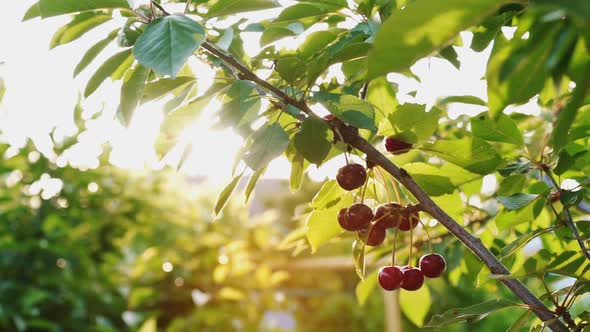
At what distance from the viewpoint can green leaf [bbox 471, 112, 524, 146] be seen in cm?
95

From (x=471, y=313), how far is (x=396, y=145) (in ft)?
0.73

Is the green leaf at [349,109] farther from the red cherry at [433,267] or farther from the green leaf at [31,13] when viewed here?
the green leaf at [31,13]

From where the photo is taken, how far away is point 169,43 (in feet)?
2.13

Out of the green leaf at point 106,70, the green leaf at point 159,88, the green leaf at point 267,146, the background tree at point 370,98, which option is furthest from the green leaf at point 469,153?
the green leaf at point 106,70

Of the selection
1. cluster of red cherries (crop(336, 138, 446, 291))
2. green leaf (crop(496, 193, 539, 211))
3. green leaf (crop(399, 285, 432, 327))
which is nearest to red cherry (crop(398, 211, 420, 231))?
cluster of red cherries (crop(336, 138, 446, 291))

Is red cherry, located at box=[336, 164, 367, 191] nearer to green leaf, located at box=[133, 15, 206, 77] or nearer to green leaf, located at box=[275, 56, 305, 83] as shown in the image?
green leaf, located at box=[275, 56, 305, 83]

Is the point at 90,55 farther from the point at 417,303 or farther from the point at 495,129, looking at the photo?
the point at 417,303

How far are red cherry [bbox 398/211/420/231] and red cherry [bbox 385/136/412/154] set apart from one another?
82 mm

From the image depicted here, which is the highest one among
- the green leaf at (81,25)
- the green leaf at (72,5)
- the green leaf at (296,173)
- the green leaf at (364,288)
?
the green leaf at (72,5)

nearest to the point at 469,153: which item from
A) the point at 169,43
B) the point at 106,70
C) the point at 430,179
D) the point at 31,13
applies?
the point at 430,179

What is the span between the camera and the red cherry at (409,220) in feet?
2.56

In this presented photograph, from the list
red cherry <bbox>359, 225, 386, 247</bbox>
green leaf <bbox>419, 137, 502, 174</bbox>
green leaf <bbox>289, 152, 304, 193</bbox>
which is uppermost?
green leaf <bbox>289, 152, 304, 193</bbox>

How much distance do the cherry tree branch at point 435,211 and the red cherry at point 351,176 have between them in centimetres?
2

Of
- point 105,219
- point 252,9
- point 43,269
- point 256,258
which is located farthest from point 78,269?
point 252,9
